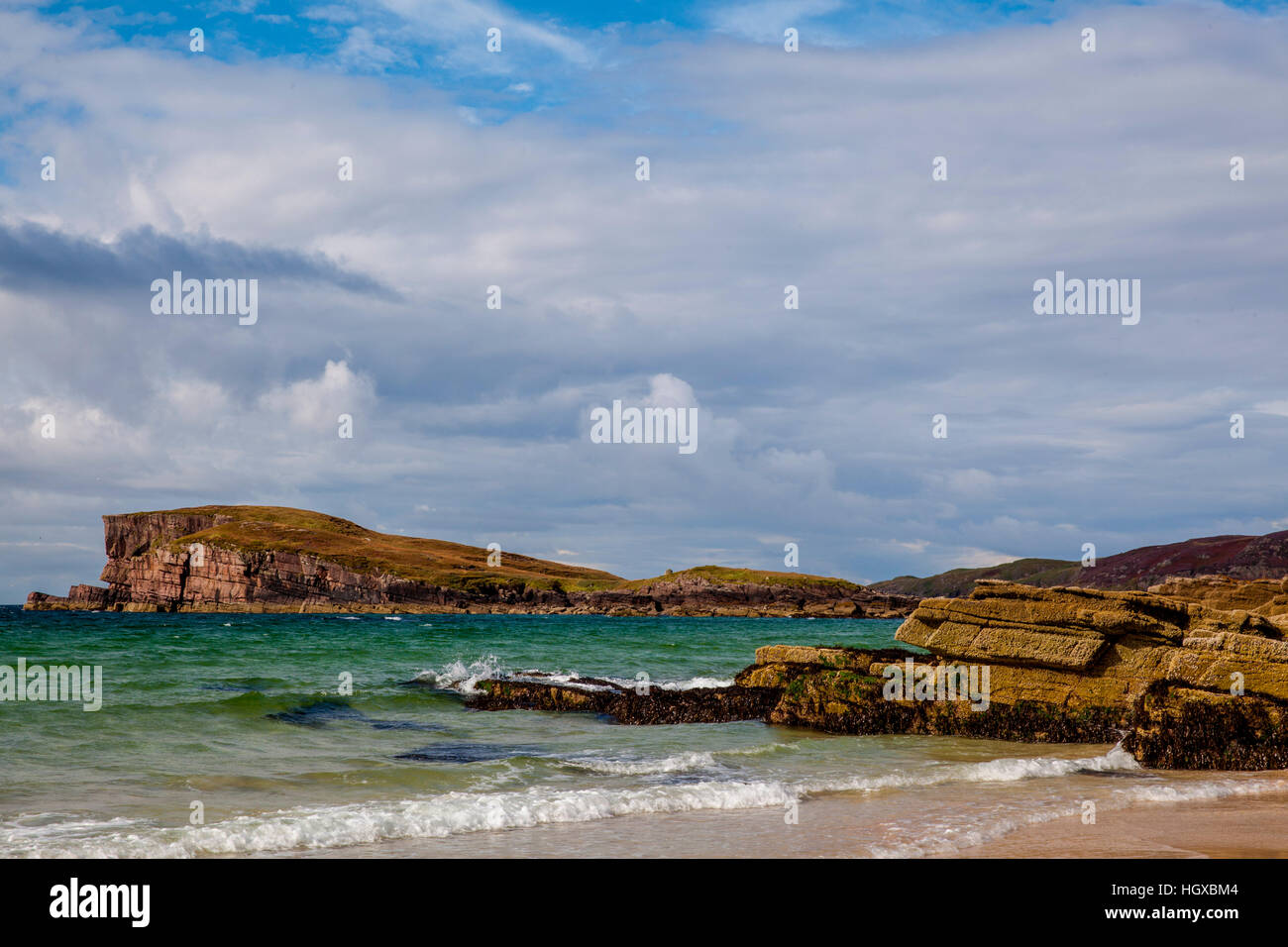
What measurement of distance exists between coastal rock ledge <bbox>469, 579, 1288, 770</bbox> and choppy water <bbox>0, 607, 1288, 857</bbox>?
0.80m

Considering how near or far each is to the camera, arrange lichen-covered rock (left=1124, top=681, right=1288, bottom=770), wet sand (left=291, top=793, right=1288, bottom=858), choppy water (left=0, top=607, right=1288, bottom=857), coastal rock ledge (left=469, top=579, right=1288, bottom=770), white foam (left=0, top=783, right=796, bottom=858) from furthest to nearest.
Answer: coastal rock ledge (left=469, top=579, right=1288, bottom=770) → lichen-covered rock (left=1124, top=681, right=1288, bottom=770) → choppy water (left=0, top=607, right=1288, bottom=857) → white foam (left=0, top=783, right=796, bottom=858) → wet sand (left=291, top=793, right=1288, bottom=858)

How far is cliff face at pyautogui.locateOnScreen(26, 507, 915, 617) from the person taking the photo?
15562 cm

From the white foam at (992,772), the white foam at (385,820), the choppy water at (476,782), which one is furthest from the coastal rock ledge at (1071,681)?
the white foam at (385,820)

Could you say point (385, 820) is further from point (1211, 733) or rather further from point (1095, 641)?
point (1211, 733)

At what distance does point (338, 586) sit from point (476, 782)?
151 m

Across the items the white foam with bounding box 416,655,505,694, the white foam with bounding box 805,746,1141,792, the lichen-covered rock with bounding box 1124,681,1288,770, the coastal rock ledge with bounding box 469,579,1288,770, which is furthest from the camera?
the white foam with bounding box 416,655,505,694

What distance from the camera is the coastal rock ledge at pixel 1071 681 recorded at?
1653 centimetres

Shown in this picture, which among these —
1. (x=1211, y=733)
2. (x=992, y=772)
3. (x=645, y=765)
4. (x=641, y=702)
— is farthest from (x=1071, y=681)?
(x=641, y=702)

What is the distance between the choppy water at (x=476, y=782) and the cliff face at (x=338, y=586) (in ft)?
432

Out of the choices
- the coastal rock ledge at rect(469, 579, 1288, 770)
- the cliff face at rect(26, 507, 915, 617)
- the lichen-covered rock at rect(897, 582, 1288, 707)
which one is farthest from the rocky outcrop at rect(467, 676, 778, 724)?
the cliff face at rect(26, 507, 915, 617)

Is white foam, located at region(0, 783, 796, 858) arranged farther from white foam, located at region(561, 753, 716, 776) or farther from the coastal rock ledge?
the coastal rock ledge

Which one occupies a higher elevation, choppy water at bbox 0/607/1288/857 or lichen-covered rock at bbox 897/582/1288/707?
lichen-covered rock at bbox 897/582/1288/707
